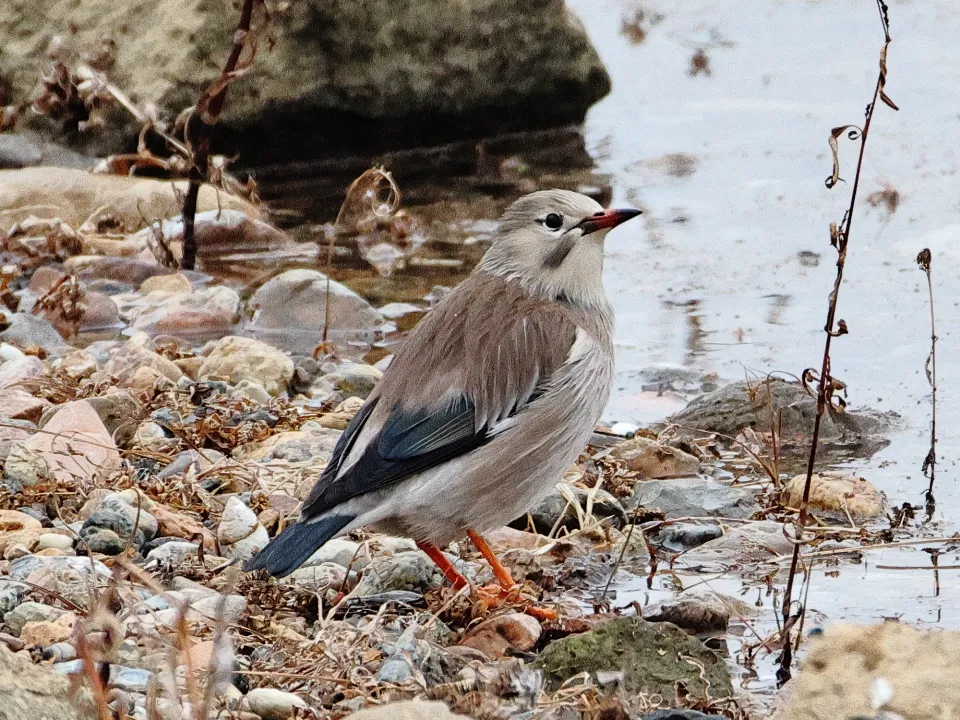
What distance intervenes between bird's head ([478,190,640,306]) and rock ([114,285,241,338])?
3139 mm

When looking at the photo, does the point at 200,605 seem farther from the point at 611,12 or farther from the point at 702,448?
the point at 611,12

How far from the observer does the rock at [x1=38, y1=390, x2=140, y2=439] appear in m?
6.09

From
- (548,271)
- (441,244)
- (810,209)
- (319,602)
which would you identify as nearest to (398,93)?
(441,244)

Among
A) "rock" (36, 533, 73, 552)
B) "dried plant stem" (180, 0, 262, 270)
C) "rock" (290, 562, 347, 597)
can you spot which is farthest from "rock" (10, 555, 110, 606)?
"dried plant stem" (180, 0, 262, 270)

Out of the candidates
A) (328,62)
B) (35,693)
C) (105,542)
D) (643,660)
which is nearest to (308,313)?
(105,542)

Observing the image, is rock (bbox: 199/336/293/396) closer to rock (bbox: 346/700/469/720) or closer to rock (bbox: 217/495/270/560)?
rock (bbox: 217/495/270/560)

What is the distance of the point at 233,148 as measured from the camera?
11.3 meters

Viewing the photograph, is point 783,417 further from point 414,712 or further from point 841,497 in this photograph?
point 414,712

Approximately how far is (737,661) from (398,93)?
297 inches

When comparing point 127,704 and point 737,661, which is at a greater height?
point 127,704

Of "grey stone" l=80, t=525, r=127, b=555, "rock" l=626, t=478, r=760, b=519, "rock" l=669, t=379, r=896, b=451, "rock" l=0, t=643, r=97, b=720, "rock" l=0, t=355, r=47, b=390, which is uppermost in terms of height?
"rock" l=0, t=643, r=97, b=720

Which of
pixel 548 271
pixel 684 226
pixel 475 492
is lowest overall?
pixel 684 226

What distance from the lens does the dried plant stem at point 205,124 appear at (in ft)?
28.0

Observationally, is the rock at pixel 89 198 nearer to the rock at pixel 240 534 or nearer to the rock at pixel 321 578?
the rock at pixel 240 534
